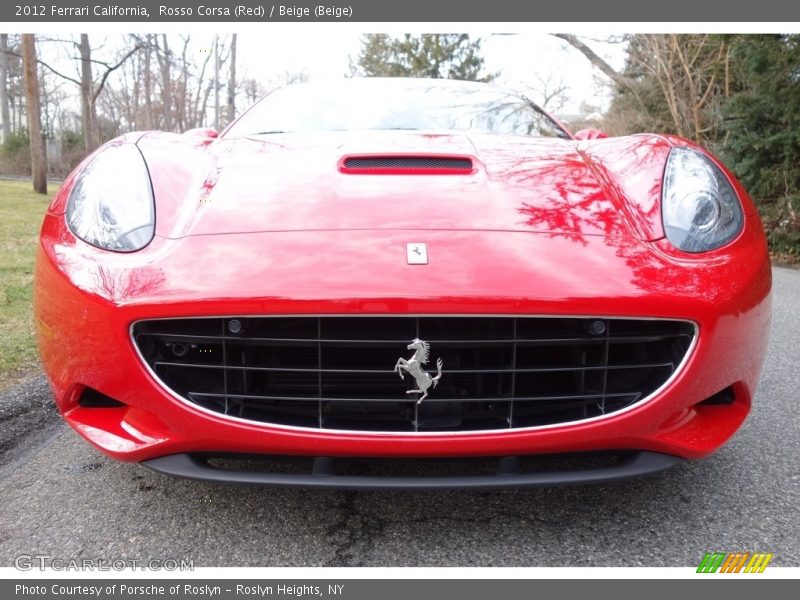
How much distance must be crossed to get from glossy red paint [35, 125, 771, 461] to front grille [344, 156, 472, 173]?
0.45ft

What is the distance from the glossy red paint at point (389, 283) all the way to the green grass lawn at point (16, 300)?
1.33 metres

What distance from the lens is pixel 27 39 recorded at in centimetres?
1364

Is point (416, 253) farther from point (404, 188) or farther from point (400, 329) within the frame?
point (404, 188)

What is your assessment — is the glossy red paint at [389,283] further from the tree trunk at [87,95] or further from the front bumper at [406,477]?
the tree trunk at [87,95]

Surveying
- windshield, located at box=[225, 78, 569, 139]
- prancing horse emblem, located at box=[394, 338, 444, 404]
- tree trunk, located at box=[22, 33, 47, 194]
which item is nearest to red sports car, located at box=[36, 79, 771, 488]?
prancing horse emblem, located at box=[394, 338, 444, 404]

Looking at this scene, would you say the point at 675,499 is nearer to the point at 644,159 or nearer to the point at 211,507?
the point at 644,159

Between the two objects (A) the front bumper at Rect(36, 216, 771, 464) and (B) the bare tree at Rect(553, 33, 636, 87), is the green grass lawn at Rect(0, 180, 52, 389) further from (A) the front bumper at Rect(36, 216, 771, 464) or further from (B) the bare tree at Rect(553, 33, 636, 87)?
(B) the bare tree at Rect(553, 33, 636, 87)

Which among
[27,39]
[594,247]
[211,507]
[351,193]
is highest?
[27,39]

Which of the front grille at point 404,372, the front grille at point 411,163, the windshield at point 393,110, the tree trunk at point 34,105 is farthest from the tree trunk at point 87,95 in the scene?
the front grille at point 404,372

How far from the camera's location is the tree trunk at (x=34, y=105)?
13.8m

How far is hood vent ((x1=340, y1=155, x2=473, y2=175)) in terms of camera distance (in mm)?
1827

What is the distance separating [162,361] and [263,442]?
0.30m

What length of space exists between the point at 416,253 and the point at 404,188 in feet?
1.11

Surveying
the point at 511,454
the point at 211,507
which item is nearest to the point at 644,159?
the point at 511,454
